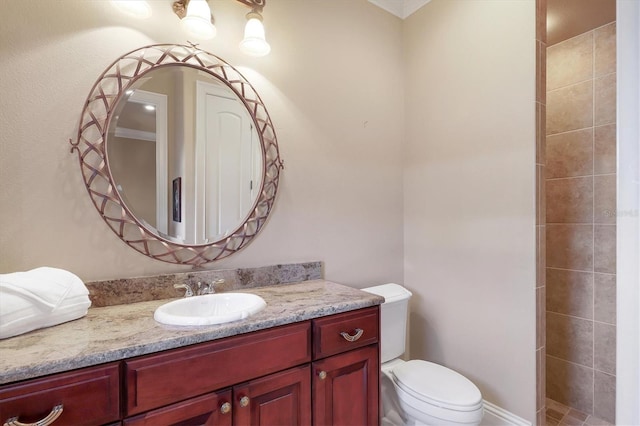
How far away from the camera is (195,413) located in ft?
3.10

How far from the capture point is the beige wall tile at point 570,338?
2.07m

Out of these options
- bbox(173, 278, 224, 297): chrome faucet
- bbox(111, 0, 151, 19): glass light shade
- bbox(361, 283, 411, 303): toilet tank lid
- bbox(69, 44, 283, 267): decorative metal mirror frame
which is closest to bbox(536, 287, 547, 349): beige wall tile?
bbox(361, 283, 411, 303): toilet tank lid

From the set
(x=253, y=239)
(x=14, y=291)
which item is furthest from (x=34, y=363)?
(x=253, y=239)

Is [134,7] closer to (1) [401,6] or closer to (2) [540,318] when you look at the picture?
(1) [401,6]

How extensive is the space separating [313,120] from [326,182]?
1.25 feet

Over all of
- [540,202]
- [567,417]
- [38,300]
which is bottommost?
[567,417]

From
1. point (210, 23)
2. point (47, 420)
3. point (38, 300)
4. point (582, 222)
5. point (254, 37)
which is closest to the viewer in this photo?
point (47, 420)

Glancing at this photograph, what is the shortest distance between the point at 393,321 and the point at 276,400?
0.91 metres

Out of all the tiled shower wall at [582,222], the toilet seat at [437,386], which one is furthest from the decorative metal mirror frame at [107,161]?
the tiled shower wall at [582,222]

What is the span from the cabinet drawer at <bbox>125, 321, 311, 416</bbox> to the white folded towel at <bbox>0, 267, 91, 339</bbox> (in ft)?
1.18

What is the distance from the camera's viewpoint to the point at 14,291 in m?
0.89

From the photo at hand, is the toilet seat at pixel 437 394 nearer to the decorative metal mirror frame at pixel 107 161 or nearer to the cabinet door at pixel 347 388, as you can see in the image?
the cabinet door at pixel 347 388

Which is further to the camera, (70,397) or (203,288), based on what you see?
Result: (203,288)

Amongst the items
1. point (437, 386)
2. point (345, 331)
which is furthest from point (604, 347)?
point (345, 331)
